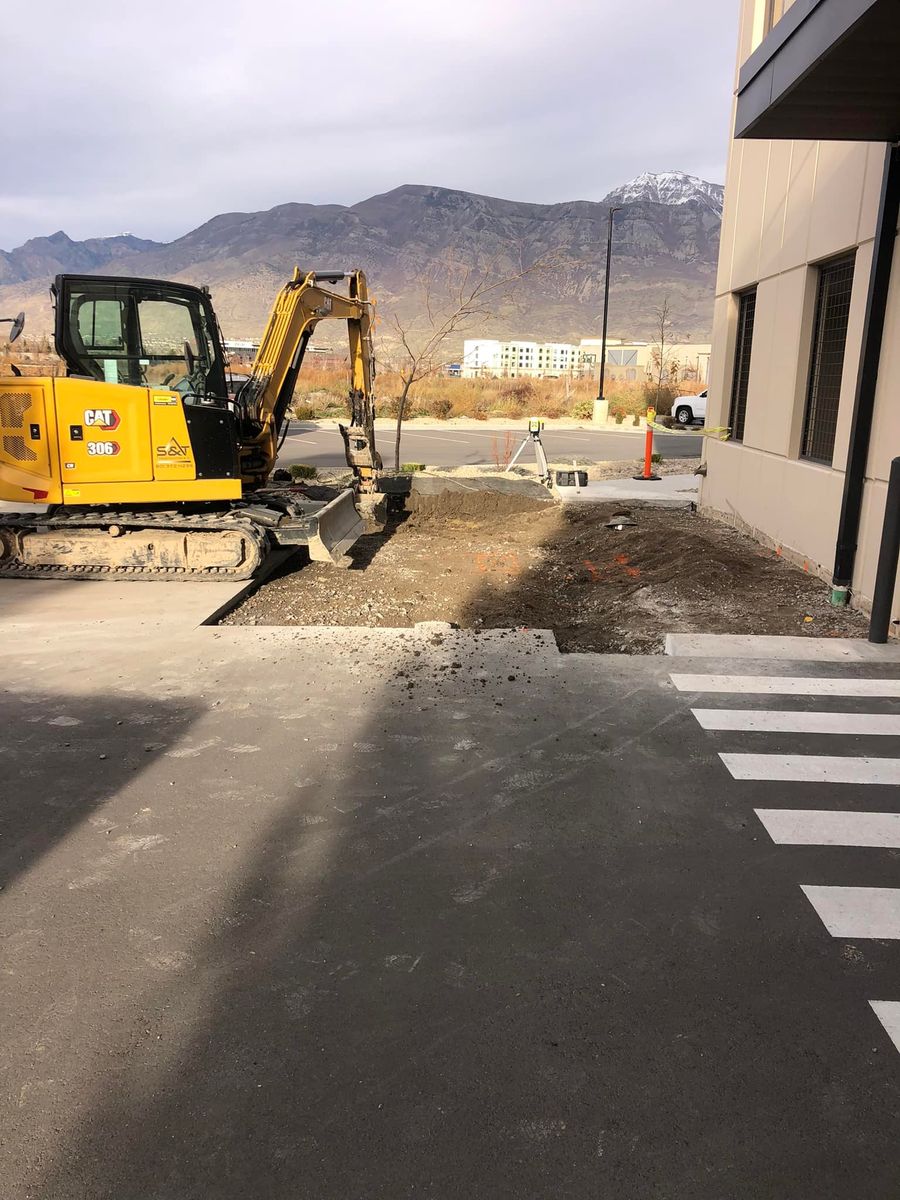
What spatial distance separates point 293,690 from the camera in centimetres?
648

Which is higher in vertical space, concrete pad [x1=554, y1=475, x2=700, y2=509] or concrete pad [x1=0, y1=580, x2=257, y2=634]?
concrete pad [x1=554, y1=475, x2=700, y2=509]

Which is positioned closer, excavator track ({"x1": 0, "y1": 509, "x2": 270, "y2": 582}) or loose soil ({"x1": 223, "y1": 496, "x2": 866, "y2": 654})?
loose soil ({"x1": 223, "y1": 496, "x2": 866, "y2": 654})

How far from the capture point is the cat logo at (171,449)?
9664 mm

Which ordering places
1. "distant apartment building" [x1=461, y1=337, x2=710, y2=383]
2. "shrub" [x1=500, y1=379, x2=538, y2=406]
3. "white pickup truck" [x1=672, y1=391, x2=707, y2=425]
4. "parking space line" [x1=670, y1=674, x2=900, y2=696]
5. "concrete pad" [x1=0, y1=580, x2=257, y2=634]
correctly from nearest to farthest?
"parking space line" [x1=670, y1=674, x2=900, y2=696] → "concrete pad" [x1=0, y1=580, x2=257, y2=634] → "white pickup truck" [x1=672, y1=391, x2=707, y2=425] → "shrub" [x1=500, y1=379, x2=538, y2=406] → "distant apartment building" [x1=461, y1=337, x2=710, y2=383]

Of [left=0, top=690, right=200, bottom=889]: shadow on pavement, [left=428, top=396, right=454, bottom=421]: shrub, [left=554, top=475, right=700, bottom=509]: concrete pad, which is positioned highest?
[left=428, top=396, right=454, bottom=421]: shrub

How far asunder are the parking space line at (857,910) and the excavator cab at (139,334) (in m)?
8.33

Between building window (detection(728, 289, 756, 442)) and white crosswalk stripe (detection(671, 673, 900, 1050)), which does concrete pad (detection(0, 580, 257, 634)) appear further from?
building window (detection(728, 289, 756, 442))

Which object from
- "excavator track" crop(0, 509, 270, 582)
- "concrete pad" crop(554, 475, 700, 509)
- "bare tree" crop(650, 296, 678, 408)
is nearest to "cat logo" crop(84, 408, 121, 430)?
"excavator track" crop(0, 509, 270, 582)

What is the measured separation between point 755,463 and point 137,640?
27.5ft

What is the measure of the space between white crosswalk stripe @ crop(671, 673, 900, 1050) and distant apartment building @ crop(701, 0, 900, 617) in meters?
2.28

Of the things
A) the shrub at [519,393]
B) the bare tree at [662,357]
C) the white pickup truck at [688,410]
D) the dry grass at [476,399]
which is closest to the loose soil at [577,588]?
the white pickup truck at [688,410]

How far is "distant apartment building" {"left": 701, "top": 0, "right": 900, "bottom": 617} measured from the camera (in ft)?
21.4

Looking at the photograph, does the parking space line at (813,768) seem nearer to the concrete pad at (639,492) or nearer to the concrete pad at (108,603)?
the concrete pad at (108,603)

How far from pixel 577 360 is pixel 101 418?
109 meters
